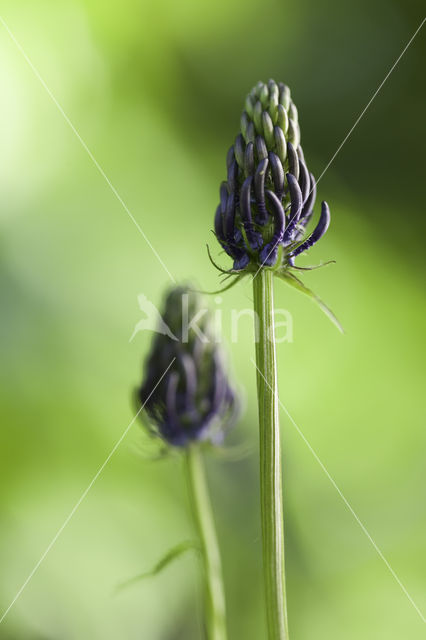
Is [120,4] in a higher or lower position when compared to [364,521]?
higher

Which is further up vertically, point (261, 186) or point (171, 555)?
point (261, 186)

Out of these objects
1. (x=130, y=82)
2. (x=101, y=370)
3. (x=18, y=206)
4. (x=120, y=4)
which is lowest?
Result: (x=101, y=370)

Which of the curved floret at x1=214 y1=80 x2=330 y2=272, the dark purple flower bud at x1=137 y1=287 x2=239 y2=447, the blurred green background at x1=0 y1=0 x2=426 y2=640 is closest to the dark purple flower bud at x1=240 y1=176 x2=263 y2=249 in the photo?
the curved floret at x1=214 y1=80 x2=330 y2=272

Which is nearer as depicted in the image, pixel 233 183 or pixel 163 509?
pixel 233 183

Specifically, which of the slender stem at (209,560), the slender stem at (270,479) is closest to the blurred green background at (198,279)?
the slender stem at (209,560)

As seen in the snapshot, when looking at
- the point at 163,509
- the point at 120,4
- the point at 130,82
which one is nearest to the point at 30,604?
the point at 163,509

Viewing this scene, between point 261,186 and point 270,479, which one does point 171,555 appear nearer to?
point 270,479

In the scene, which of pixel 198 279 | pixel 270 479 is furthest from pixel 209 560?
pixel 198 279

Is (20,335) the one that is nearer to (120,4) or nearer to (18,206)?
(18,206)
